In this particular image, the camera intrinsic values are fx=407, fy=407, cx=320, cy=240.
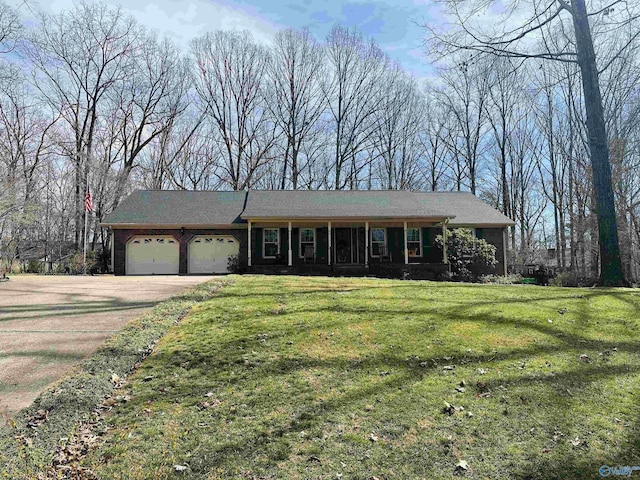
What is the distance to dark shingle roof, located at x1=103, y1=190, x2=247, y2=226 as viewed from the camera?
19.5 meters

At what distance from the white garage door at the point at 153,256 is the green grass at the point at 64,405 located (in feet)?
47.1

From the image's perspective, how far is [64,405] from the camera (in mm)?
3533

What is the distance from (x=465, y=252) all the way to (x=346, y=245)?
5831 millimetres

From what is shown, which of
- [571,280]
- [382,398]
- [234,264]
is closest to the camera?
[382,398]

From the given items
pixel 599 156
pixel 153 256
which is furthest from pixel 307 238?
pixel 599 156

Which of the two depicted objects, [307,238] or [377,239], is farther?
[377,239]

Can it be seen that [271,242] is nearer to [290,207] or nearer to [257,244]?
[257,244]

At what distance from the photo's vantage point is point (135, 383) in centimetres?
407

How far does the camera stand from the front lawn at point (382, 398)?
288 centimetres

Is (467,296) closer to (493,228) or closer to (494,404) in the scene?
(494,404)

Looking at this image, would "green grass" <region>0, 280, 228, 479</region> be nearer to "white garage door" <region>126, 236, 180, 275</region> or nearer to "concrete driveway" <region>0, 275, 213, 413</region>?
"concrete driveway" <region>0, 275, 213, 413</region>

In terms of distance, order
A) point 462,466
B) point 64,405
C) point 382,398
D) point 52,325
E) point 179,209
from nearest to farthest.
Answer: point 462,466, point 64,405, point 382,398, point 52,325, point 179,209

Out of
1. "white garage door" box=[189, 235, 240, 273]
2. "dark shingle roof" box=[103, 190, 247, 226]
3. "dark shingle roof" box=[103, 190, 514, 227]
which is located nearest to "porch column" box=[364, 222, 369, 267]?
"dark shingle roof" box=[103, 190, 514, 227]

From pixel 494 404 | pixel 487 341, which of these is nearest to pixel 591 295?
pixel 487 341
